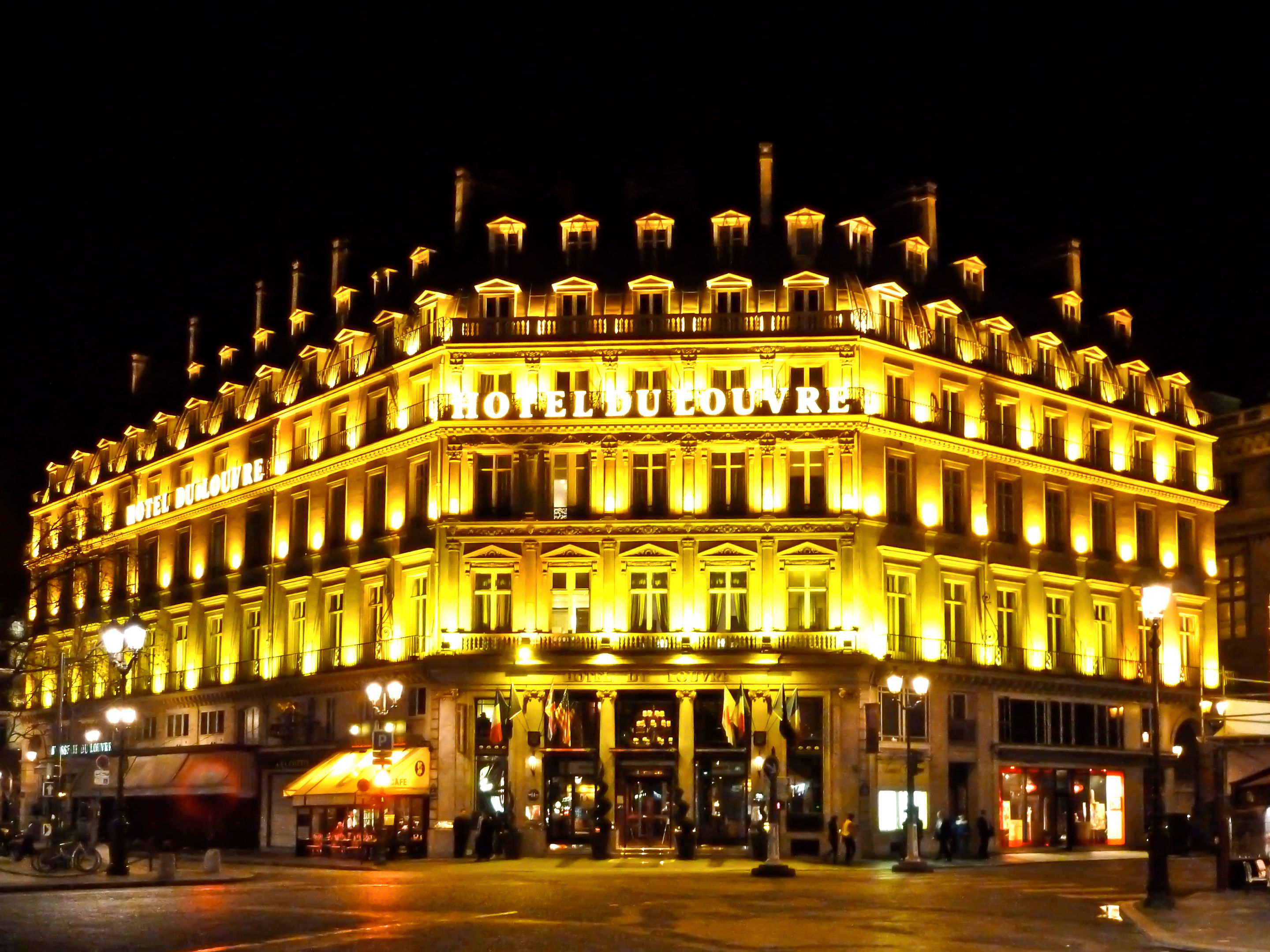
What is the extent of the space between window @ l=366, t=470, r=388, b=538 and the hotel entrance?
1340cm

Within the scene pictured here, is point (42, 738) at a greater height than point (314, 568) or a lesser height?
lesser

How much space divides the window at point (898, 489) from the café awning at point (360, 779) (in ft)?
61.1

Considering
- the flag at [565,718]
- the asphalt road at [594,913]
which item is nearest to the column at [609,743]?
the flag at [565,718]

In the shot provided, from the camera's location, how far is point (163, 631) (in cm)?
8144

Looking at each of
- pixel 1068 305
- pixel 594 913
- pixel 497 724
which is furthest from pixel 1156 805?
pixel 1068 305

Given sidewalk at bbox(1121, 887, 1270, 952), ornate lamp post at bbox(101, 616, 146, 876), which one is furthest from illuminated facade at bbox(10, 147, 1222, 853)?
sidewalk at bbox(1121, 887, 1270, 952)

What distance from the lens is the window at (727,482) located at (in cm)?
6225

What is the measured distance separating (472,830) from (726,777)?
8.92 meters

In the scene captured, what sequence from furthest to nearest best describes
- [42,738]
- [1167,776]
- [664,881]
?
[42,738] → [1167,776] → [664,881]

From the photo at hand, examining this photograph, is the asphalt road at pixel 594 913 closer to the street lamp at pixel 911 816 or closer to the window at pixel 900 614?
the street lamp at pixel 911 816

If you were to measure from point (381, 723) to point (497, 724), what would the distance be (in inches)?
165

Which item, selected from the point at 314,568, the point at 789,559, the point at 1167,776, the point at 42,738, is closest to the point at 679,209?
the point at 789,559

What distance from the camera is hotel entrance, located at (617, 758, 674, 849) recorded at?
61406 millimetres

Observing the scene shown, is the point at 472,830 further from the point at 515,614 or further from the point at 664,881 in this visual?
the point at 664,881
